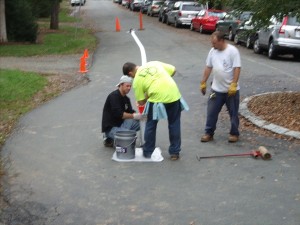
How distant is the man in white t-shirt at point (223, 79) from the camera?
717 centimetres

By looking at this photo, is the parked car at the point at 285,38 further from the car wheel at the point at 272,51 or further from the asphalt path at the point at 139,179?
→ the asphalt path at the point at 139,179

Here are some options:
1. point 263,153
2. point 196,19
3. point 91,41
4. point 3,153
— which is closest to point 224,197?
point 263,153

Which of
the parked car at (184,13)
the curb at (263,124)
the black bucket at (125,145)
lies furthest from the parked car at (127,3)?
the black bucket at (125,145)

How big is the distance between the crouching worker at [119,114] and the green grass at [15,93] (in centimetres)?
182

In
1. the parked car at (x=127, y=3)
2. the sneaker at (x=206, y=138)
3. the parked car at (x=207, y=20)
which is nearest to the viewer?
the sneaker at (x=206, y=138)

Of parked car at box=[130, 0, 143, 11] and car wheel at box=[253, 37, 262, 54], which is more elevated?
car wheel at box=[253, 37, 262, 54]

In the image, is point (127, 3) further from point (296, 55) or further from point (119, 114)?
point (119, 114)

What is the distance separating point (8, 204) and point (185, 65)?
11.3m

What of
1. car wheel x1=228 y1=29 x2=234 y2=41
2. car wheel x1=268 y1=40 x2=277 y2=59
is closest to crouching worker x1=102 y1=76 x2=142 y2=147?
car wheel x1=268 y1=40 x2=277 y2=59

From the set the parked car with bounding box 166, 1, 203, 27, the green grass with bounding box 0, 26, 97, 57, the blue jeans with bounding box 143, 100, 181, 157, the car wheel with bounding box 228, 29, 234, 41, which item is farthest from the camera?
the parked car with bounding box 166, 1, 203, 27

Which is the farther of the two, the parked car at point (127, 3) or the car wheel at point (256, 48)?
the parked car at point (127, 3)

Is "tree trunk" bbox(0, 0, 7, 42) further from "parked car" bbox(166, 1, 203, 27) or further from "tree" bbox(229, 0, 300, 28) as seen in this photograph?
"tree" bbox(229, 0, 300, 28)

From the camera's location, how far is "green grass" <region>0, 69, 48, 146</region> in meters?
9.85

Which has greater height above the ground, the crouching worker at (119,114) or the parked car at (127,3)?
the crouching worker at (119,114)
